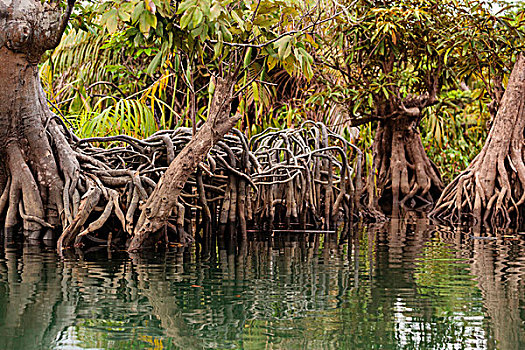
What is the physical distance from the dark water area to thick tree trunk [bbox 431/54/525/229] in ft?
13.2

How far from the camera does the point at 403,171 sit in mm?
15023

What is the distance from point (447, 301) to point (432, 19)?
8874mm

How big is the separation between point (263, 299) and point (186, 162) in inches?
85.1

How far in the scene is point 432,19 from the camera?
12492mm

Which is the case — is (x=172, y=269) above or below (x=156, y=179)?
below

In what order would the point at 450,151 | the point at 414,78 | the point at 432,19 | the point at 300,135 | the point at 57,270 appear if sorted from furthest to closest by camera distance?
the point at 450,151
the point at 414,78
the point at 432,19
the point at 300,135
the point at 57,270

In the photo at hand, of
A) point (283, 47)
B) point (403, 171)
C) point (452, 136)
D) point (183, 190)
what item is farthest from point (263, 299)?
point (452, 136)

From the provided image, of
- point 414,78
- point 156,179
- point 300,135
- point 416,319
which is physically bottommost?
point 416,319

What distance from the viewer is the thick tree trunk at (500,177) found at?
10.9 m

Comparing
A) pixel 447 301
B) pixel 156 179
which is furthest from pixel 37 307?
pixel 156 179

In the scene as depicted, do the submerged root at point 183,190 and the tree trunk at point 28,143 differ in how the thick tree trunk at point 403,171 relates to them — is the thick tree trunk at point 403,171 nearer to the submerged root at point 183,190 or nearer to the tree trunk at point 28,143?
the submerged root at point 183,190

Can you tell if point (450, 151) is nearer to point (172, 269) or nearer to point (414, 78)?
point (414, 78)

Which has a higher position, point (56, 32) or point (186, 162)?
point (56, 32)

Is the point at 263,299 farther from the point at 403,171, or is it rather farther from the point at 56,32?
the point at 403,171
